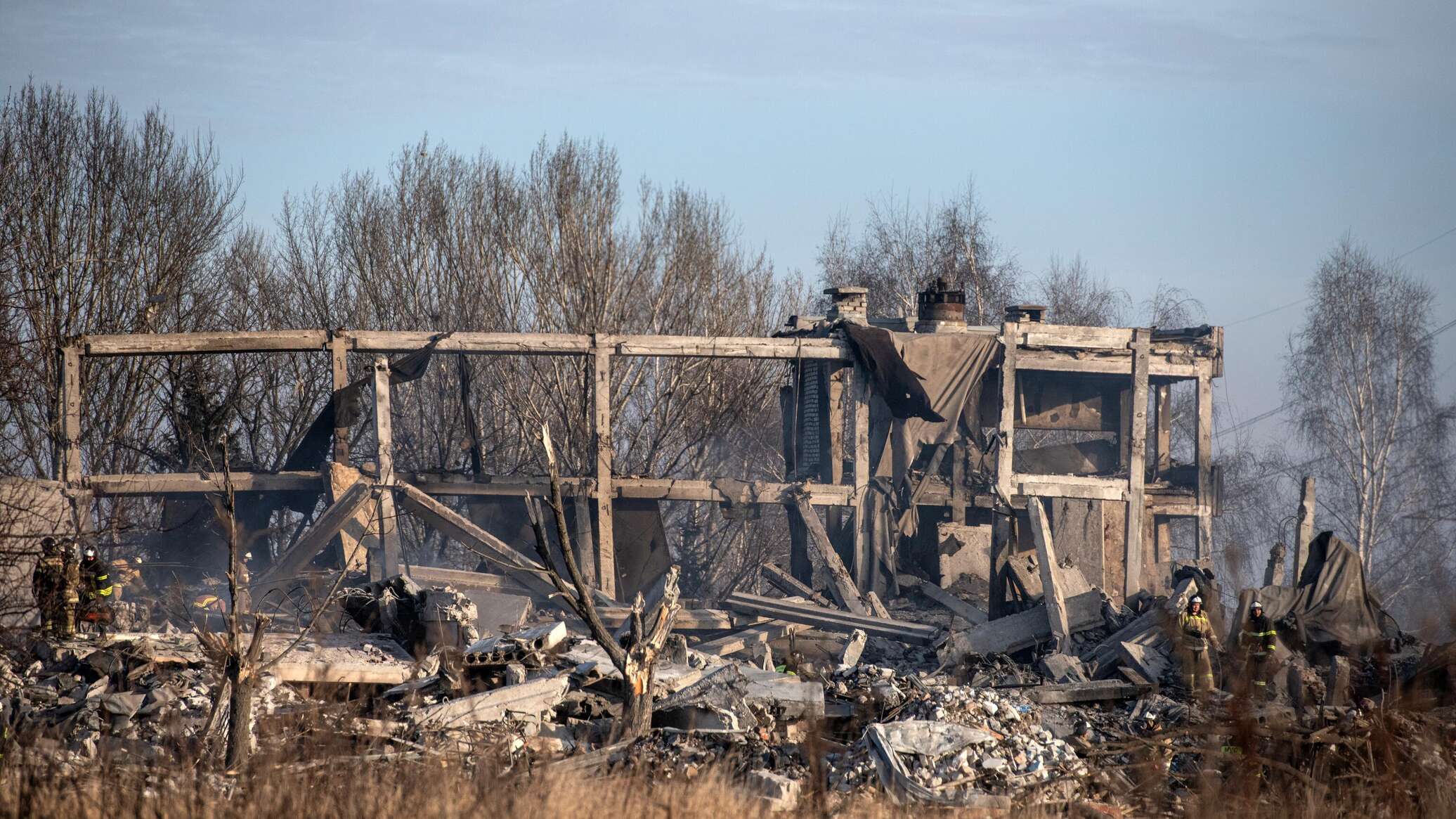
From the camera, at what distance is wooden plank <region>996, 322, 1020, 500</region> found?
58.9 feet

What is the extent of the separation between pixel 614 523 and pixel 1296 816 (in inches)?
420

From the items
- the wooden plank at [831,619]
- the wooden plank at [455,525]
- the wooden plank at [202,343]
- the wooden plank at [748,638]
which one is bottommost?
the wooden plank at [748,638]

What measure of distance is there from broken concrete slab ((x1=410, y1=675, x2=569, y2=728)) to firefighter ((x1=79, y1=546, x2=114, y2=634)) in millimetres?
4312

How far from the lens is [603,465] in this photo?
16.5 metres

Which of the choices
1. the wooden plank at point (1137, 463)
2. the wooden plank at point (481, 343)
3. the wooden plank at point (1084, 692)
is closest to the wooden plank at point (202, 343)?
the wooden plank at point (481, 343)

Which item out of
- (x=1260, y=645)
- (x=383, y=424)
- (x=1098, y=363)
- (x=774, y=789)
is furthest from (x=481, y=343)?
(x=1260, y=645)

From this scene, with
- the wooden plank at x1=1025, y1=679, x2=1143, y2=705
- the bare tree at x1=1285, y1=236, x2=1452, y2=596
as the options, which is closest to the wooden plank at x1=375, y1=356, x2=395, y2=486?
the wooden plank at x1=1025, y1=679, x2=1143, y2=705

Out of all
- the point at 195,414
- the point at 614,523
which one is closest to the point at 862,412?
the point at 614,523

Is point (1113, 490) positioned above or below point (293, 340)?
below

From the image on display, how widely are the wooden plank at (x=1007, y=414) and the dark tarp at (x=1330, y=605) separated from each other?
192 inches

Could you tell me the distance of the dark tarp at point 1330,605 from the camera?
43.1 feet

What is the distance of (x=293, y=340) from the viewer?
15.9 m

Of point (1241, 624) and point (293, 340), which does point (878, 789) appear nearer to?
point (1241, 624)

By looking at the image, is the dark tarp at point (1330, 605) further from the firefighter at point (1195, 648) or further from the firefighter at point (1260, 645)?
the firefighter at point (1195, 648)
